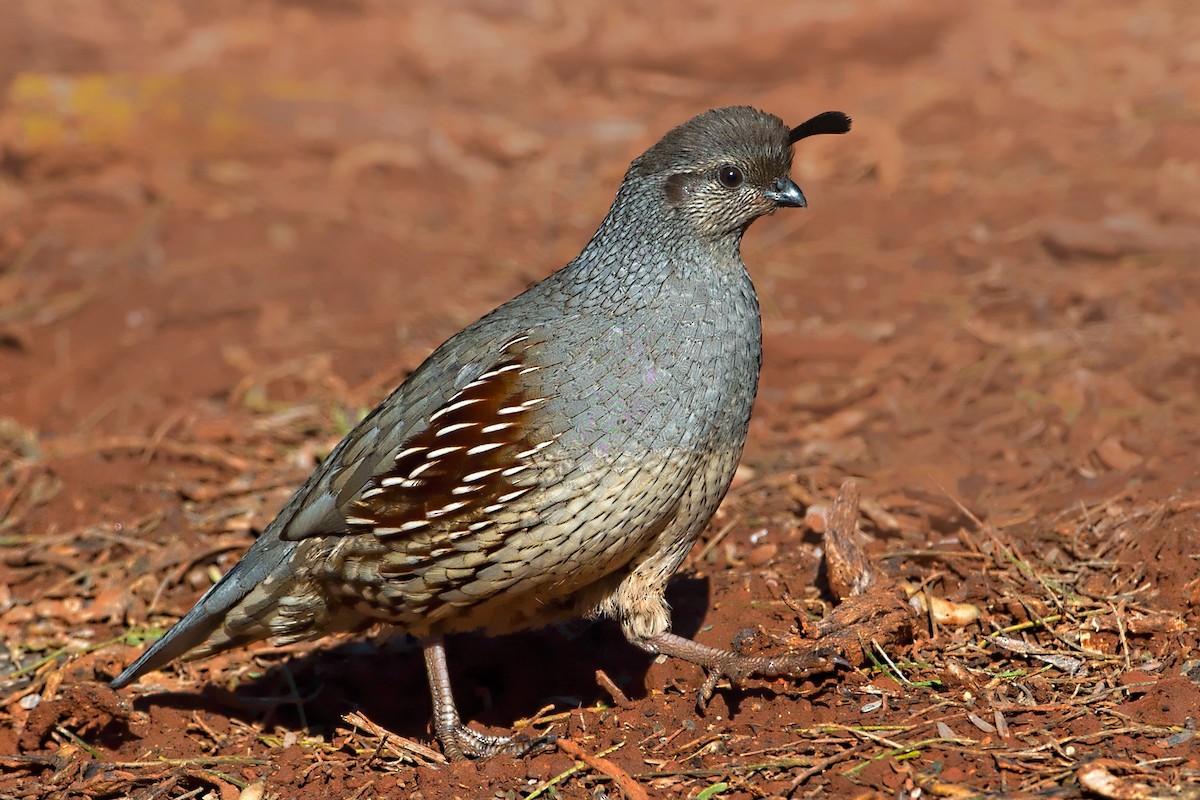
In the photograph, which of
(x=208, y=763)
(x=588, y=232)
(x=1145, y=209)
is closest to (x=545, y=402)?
(x=208, y=763)

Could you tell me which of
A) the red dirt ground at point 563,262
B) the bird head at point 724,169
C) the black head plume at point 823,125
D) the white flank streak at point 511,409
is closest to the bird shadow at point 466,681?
the red dirt ground at point 563,262

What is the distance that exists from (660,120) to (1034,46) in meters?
3.53

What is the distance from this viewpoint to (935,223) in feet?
30.9

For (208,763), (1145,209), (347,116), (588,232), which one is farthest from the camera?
(347,116)

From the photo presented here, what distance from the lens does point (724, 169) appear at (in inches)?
197

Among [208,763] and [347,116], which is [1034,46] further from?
[208,763]

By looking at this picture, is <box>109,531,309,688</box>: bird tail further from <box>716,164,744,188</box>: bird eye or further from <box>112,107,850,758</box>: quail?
<box>716,164,744,188</box>: bird eye

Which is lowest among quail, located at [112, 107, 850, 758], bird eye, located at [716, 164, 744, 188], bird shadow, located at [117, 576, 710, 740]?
bird shadow, located at [117, 576, 710, 740]

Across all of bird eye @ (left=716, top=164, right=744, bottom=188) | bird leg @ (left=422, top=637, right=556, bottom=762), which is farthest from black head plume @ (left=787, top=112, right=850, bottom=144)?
bird leg @ (left=422, top=637, right=556, bottom=762)

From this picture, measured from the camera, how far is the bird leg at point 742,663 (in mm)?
4832

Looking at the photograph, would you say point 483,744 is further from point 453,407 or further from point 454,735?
point 453,407

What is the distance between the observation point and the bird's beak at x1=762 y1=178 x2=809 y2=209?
5.07m

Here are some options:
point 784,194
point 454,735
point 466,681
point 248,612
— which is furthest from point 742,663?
point 248,612

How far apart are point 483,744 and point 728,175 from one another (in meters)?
2.38
